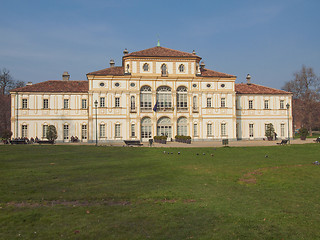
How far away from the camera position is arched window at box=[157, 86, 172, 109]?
1860 inches

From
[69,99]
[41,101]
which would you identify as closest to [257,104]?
[69,99]

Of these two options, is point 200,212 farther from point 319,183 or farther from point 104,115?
point 104,115

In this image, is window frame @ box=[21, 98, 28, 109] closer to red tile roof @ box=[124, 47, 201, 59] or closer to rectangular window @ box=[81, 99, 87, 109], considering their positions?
rectangular window @ box=[81, 99, 87, 109]

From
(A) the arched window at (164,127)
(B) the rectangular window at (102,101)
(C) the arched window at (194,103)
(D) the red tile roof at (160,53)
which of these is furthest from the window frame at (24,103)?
(C) the arched window at (194,103)

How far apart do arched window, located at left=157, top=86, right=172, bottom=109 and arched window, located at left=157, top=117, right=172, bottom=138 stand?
2.03 m

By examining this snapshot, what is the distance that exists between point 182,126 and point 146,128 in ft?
17.5

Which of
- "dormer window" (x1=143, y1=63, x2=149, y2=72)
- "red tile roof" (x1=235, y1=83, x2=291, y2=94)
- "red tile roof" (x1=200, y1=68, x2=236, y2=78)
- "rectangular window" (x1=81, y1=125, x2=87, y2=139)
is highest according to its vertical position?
"dormer window" (x1=143, y1=63, x2=149, y2=72)

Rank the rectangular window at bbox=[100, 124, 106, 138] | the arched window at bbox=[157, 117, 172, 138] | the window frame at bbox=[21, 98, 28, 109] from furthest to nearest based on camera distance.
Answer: the arched window at bbox=[157, 117, 172, 138], the window frame at bbox=[21, 98, 28, 109], the rectangular window at bbox=[100, 124, 106, 138]

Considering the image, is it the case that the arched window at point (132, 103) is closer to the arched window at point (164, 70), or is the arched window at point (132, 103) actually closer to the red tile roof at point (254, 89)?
the arched window at point (164, 70)

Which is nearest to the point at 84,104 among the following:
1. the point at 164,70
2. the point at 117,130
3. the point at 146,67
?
the point at 117,130

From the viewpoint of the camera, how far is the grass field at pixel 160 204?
7121 mm

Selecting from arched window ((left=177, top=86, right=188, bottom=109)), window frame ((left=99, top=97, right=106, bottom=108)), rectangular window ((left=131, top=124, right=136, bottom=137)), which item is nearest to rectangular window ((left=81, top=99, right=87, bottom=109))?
window frame ((left=99, top=97, right=106, bottom=108))

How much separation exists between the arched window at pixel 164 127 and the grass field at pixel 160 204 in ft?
105

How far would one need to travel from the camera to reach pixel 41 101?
46812 millimetres
